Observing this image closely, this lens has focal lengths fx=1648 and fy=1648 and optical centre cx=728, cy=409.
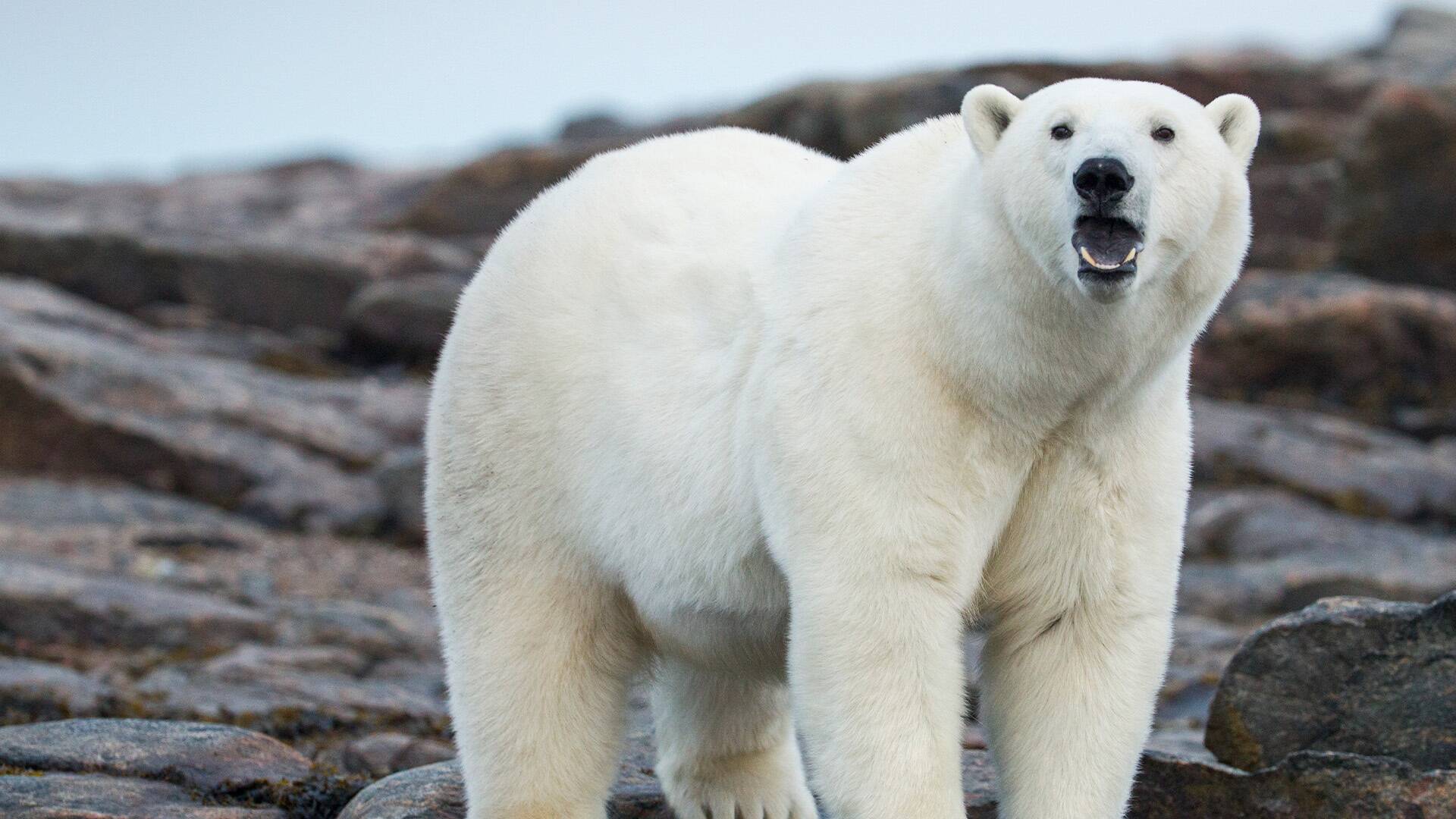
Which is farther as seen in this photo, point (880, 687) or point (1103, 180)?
point (880, 687)

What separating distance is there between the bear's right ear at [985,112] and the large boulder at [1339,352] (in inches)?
419

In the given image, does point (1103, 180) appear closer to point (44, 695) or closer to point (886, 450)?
point (886, 450)

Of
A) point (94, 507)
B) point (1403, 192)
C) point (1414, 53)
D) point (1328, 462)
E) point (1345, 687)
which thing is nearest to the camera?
point (1345, 687)

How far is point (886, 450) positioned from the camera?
3594 mm

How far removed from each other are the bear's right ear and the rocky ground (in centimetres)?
207

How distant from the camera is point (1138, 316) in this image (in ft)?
11.4

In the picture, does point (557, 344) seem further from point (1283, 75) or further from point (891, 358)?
point (1283, 75)

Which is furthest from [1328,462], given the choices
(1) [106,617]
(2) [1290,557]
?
(1) [106,617]

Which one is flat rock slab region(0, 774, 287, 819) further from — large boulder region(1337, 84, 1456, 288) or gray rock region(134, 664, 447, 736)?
large boulder region(1337, 84, 1456, 288)

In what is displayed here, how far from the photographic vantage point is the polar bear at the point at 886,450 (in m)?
3.49

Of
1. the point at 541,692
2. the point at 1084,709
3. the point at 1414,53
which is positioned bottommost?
the point at 1414,53

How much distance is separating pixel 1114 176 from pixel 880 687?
120 centimetres

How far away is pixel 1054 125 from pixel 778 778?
2622 mm

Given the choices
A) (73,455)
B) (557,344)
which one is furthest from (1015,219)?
(73,455)
